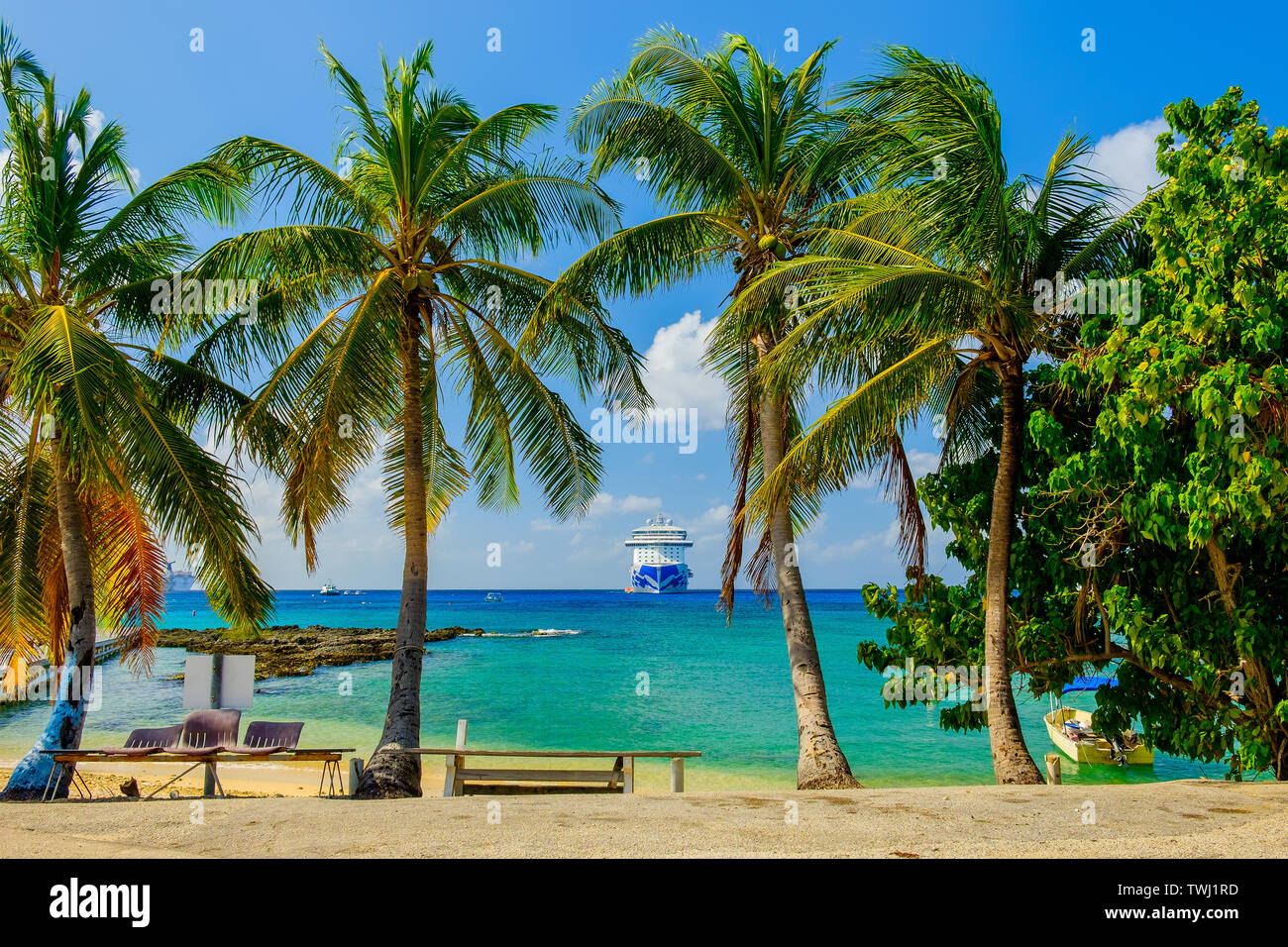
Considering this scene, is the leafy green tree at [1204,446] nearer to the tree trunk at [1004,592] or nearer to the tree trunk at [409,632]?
the tree trunk at [1004,592]

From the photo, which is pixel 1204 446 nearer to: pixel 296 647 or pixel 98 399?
pixel 98 399

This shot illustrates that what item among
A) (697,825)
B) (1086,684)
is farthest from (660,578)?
(697,825)

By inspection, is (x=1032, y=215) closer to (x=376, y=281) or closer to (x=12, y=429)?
(x=376, y=281)

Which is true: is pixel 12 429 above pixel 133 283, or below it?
below

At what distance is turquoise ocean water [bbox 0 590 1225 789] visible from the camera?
21.5 metres

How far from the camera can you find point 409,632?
10.1 metres

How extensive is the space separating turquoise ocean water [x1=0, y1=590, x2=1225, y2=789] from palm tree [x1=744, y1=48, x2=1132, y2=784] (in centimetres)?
971

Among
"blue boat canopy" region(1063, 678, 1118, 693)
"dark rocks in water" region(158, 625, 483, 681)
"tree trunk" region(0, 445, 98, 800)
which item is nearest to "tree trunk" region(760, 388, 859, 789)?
"blue boat canopy" region(1063, 678, 1118, 693)

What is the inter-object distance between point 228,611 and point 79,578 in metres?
2.25

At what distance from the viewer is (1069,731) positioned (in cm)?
2038

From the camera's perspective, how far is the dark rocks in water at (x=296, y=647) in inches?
1608

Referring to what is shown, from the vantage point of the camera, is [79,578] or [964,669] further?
[964,669]

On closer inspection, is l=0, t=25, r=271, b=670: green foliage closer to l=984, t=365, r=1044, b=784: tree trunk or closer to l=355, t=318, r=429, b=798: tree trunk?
l=355, t=318, r=429, b=798: tree trunk
